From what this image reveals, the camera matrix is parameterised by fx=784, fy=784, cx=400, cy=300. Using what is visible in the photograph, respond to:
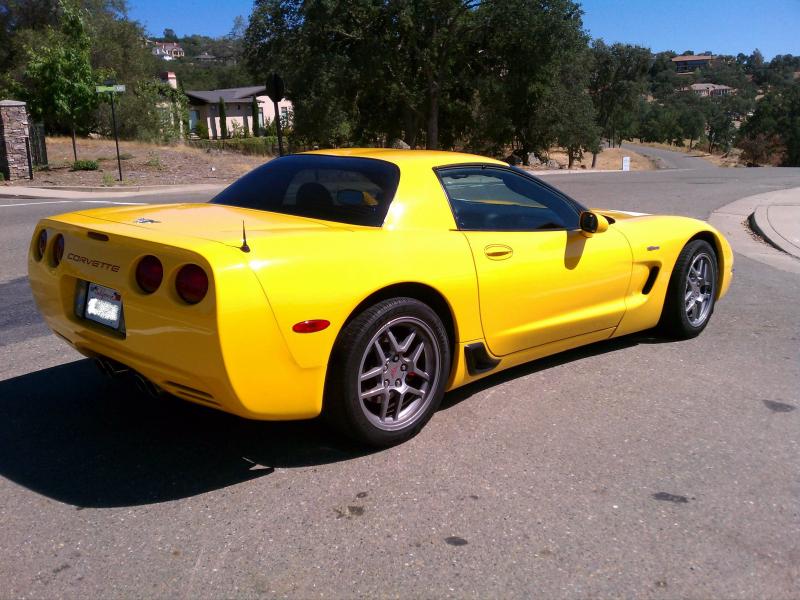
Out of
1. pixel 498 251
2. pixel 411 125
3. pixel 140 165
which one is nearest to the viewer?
Result: pixel 498 251

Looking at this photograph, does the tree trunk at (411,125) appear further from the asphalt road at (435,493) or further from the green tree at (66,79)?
the asphalt road at (435,493)

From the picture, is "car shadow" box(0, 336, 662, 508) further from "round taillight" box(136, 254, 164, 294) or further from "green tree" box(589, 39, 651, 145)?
"green tree" box(589, 39, 651, 145)

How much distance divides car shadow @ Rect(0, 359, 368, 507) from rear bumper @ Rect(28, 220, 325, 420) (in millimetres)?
387

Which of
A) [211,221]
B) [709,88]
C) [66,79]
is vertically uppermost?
[709,88]

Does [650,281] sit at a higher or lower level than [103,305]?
lower

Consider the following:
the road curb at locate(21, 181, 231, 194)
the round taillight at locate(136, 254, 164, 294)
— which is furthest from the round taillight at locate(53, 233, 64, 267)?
the road curb at locate(21, 181, 231, 194)

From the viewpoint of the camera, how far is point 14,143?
69.3 ft

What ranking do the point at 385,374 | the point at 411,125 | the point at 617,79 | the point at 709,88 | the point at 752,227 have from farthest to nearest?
1. the point at 709,88
2. the point at 617,79
3. the point at 411,125
4. the point at 752,227
5. the point at 385,374

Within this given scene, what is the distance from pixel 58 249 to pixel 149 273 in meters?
0.87

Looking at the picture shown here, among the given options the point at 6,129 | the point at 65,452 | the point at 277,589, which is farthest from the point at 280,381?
the point at 6,129

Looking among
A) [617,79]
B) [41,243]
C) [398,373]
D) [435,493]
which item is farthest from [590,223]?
[617,79]

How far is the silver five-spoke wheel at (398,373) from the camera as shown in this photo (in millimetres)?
3705

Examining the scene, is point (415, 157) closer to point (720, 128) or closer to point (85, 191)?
point (85, 191)

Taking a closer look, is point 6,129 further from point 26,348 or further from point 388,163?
point 388,163
